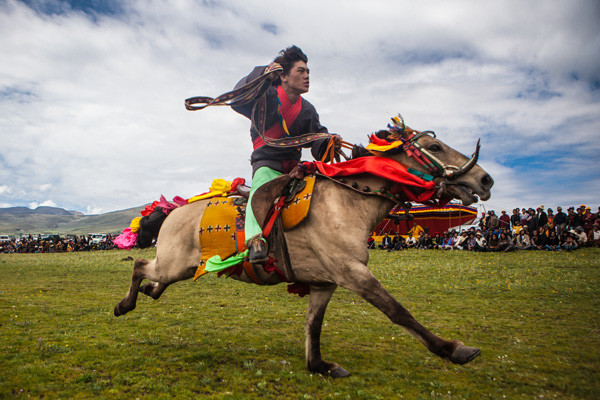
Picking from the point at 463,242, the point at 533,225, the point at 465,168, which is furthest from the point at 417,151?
the point at 463,242

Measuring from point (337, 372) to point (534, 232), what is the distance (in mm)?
22236

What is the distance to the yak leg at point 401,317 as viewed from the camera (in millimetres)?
4293

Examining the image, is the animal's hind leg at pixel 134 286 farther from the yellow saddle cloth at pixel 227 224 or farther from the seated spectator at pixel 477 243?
the seated spectator at pixel 477 243

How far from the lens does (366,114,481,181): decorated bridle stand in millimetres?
4996

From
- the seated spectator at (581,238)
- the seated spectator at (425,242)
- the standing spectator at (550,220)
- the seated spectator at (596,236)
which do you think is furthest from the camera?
the seated spectator at (425,242)

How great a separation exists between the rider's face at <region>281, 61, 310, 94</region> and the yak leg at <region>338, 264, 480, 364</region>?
276 cm

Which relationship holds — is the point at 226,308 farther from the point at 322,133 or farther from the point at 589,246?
the point at 589,246

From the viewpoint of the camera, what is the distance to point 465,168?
494cm

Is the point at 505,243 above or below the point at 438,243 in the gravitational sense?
above

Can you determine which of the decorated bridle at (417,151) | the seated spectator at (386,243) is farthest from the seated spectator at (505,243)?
the decorated bridle at (417,151)

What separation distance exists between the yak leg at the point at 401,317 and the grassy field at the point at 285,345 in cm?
87

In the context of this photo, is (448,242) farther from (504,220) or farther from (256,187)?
(256,187)

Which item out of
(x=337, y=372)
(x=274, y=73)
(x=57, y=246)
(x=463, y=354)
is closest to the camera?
(x=463, y=354)

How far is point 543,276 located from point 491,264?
3.73 m
